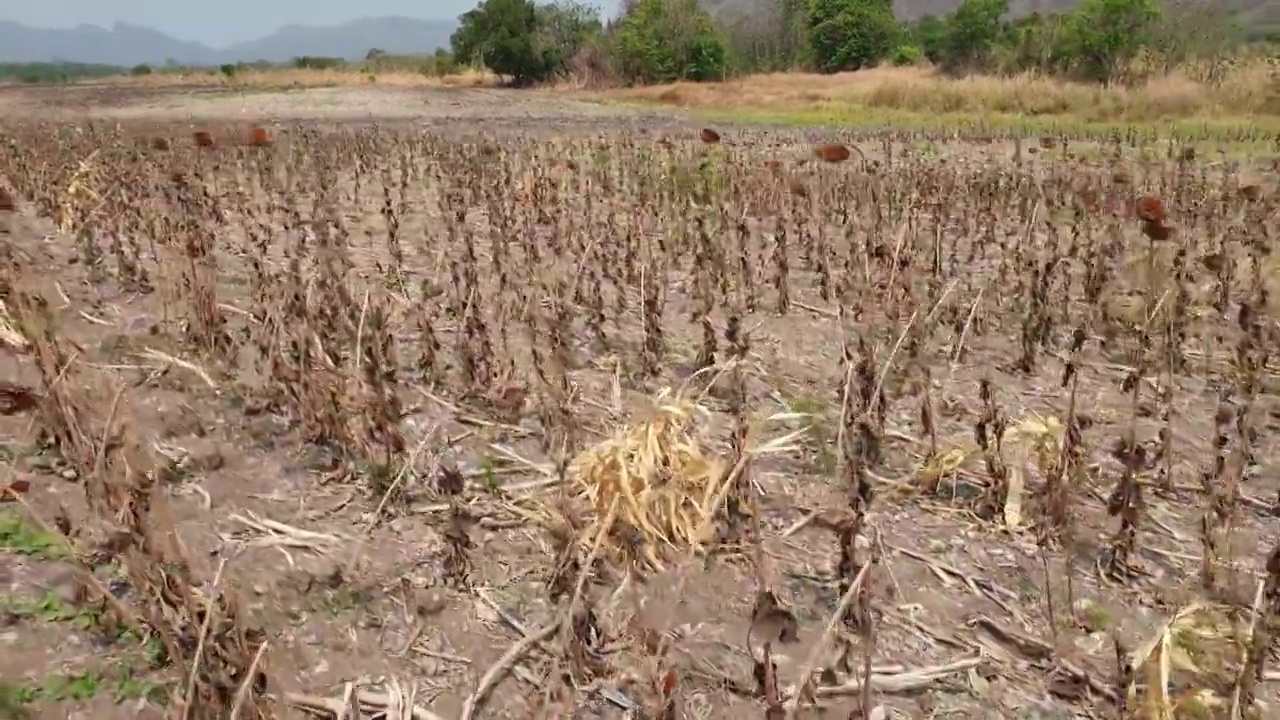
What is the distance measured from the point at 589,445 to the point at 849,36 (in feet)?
175

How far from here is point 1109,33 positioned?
28328 millimetres

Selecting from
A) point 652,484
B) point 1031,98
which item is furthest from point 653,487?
point 1031,98

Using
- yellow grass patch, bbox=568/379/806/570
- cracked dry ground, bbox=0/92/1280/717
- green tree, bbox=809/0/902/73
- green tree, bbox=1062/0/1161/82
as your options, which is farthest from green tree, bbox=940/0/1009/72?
yellow grass patch, bbox=568/379/806/570

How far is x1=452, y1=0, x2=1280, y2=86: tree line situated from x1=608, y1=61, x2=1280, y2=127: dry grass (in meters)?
3.40

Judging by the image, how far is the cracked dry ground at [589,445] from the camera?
235cm

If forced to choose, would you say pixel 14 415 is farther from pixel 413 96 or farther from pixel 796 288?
pixel 413 96

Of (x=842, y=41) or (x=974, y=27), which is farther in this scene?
(x=842, y=41)

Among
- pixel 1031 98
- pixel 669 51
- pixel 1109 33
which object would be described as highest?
pixel 669 51

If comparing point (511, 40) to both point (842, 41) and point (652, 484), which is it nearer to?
point (842, 41)

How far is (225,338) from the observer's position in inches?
157

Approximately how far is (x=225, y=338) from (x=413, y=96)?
31.2 metres

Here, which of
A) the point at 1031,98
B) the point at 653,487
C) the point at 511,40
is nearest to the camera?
the point at 653,487

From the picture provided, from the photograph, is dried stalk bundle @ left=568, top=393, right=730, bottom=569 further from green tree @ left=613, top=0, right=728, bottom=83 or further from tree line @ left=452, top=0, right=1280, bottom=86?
green tree @ left=613, top=0, right=728, bottom=83

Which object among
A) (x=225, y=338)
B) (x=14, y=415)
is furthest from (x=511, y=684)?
(x=225, y=338)
